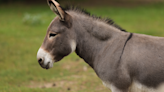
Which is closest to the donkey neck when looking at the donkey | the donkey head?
the donkey

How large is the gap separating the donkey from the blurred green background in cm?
59

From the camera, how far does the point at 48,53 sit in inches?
163

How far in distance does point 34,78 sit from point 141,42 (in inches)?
181

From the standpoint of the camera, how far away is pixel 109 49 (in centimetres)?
406

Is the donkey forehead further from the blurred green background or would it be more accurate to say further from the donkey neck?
the blurred green background

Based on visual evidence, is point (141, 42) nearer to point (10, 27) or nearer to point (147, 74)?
point (147, 74)

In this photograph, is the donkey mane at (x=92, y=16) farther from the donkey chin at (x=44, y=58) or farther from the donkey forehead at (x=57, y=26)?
the donkey chin at (x=44, y=58)

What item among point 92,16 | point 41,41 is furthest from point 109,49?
point 41,41

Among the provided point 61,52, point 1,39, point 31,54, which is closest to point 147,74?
point 61,52

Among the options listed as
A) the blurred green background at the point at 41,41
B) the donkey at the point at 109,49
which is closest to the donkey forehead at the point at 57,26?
the donkey at the point at 109,49

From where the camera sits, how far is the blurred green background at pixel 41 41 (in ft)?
23.5

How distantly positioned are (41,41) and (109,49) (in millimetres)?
7329

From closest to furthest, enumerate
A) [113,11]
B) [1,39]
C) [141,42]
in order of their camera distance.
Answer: [141,42] < [1,39] < [113,11]

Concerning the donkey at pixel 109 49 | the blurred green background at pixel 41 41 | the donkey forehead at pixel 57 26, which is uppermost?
the donkey forehead at pixel 57 26
